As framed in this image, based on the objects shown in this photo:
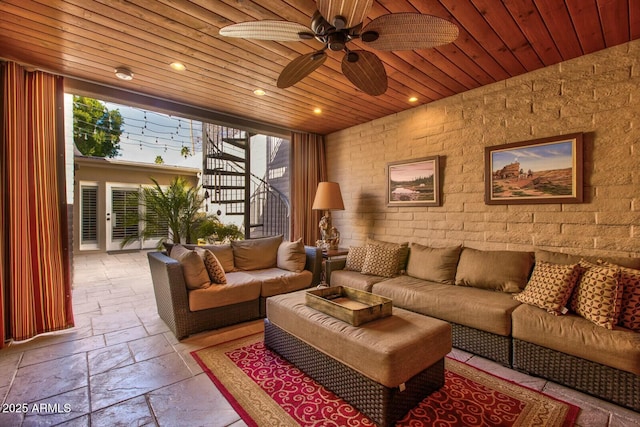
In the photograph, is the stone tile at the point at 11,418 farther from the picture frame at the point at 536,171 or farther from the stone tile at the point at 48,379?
the picture frame at the point at 536,171

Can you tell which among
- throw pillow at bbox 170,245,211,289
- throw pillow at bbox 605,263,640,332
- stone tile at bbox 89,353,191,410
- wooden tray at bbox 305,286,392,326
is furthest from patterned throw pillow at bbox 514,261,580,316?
throw pillow at bbox 170,245,211,289

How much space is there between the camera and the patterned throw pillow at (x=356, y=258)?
3641 millimetres

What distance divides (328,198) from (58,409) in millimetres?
3270

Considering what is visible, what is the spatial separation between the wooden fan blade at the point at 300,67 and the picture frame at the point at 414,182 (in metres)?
2.18

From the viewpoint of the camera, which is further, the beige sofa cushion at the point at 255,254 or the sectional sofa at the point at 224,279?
the beige sofa cushion at the point at 255,254

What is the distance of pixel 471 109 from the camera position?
3236 mm

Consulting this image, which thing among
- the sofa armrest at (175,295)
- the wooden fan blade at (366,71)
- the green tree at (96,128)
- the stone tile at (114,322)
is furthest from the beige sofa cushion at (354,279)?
the green tree at (96,128)

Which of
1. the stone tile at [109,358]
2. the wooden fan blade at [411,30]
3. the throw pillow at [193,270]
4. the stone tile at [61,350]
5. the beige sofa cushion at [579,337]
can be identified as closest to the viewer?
the wooden fan blade at [411,30]

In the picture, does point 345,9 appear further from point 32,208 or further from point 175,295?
point 32,208

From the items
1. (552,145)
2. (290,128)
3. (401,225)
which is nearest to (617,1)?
(552,145)

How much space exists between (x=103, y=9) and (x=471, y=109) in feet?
11.0

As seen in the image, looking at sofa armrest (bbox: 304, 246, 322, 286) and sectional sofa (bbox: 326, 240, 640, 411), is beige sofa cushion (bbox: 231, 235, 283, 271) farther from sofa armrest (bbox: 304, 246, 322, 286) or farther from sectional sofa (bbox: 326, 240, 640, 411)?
sectional sofa (bbox: 326, 240, 640, 411)

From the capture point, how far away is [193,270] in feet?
9.22

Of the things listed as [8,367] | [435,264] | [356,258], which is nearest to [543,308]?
[435,264]
